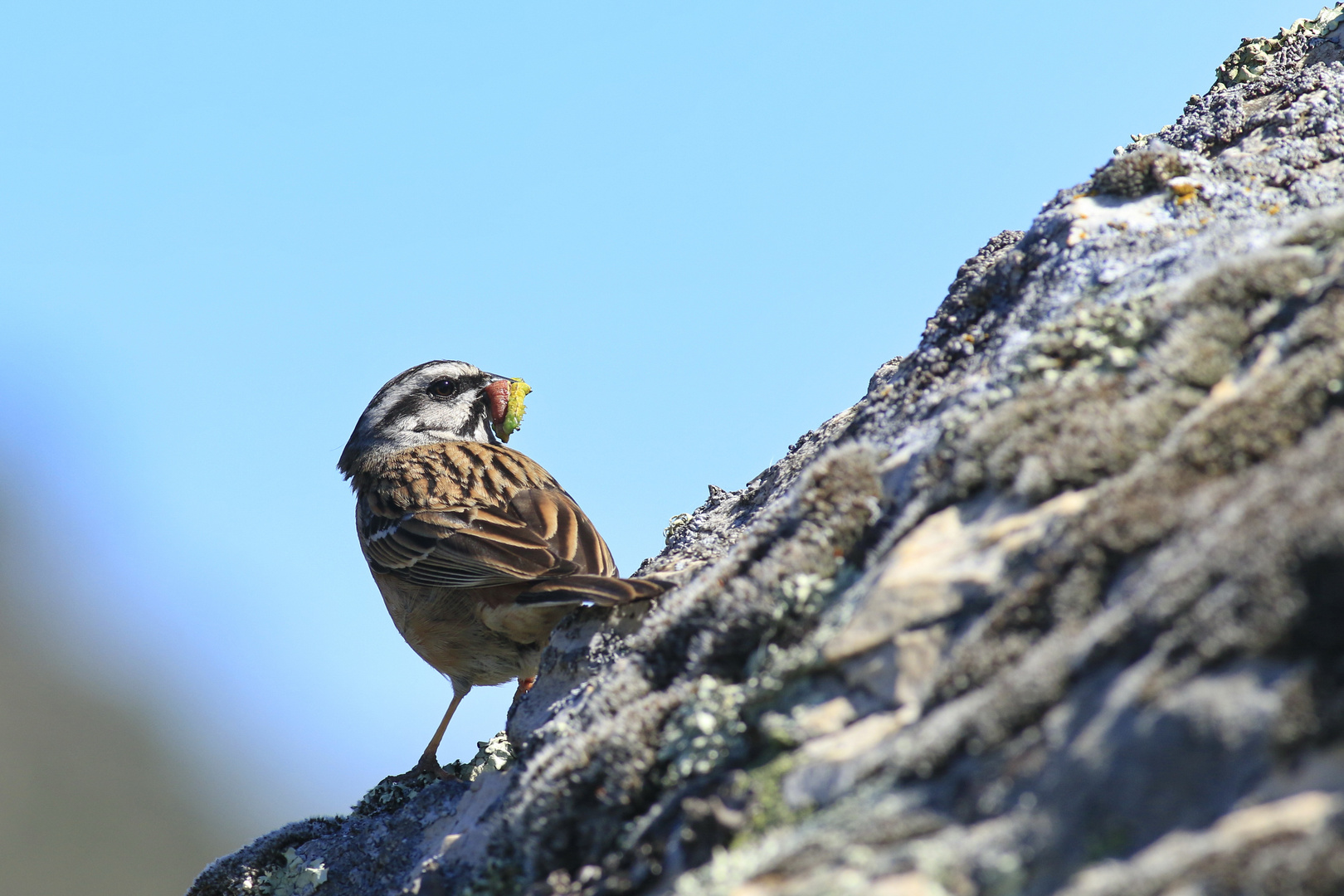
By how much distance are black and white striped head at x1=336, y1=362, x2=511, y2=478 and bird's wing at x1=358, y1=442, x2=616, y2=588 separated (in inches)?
23.6

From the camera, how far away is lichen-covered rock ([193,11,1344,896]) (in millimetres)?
1790

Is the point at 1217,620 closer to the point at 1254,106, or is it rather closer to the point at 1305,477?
the point at 1305,477

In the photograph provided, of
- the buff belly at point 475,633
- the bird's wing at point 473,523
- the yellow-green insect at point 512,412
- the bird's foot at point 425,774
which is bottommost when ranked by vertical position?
the bird's foot at point 425,774

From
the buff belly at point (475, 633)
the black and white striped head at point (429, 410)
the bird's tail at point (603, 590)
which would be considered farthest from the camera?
the black and white striped head at point (429, 410)

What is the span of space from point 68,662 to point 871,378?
3237 centimetres

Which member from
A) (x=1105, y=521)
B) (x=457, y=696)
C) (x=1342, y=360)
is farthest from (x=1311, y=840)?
(x=457, y=696)

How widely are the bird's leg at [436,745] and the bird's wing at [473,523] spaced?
0.71 meters

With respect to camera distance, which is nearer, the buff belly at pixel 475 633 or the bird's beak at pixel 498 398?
the buff belly at pixel 475 633

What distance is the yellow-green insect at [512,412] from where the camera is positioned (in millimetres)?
9125

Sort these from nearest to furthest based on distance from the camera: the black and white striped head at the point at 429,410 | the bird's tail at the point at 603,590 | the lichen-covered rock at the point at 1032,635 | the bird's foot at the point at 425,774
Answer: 1. the lichen-covered rock at the point at 1032,635
2. the bird's tail at the point at 603,590
3. the bird's foot at the point at 425,774
4. the black and white striped head at the point at 429,410

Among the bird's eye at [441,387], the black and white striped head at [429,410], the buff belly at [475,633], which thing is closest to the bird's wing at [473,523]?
the buff belly at [475,633]

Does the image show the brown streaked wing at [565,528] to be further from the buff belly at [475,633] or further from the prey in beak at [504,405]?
the prey in beak at [504,405]

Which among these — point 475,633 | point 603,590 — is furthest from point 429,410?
point 603,590

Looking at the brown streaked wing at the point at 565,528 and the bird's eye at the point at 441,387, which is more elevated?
the bird's eye at the point at 441,387
